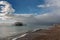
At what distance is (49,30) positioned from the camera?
7.55 feet

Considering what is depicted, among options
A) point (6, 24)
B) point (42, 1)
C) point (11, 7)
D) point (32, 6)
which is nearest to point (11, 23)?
point (6, 24)

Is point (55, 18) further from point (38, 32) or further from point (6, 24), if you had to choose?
point (6, 24)

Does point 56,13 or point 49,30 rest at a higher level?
point 56,13

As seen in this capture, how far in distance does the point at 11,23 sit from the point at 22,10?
23 centimetres

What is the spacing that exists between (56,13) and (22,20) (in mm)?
460

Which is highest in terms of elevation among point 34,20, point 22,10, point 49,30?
point 22,10

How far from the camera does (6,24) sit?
7.84 feet

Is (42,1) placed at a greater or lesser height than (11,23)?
greater

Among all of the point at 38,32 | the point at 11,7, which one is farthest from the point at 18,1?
the point at 38,32

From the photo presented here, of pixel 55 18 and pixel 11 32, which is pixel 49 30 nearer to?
pixel 55 18

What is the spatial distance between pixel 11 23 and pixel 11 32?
4.9 inches

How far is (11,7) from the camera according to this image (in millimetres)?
2387

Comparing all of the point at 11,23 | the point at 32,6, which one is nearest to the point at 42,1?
the point at 32,6

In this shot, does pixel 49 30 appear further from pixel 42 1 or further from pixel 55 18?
pixel 42 1
